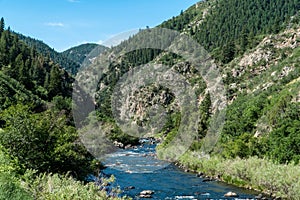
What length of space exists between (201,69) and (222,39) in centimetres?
4925

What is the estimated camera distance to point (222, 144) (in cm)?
6297

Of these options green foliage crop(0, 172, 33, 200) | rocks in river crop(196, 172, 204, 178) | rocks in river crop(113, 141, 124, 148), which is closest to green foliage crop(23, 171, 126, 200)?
green foliage crop(0, 172, 33, 200)

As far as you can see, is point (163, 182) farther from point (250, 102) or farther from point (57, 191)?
point (250, 102)

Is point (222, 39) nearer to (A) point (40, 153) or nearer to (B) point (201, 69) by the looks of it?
(B) point (201, 69)

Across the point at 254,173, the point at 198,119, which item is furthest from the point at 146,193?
the point at 198,119

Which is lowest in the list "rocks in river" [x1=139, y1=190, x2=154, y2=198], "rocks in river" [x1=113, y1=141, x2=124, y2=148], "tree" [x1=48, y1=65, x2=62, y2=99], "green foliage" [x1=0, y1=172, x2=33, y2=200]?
"rocks in river" [x1=139, y1=190, x2=154, y2=198]

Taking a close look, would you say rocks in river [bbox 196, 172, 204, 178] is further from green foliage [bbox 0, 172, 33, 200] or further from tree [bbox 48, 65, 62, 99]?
tree [bbox 48, 65, 62, 99]

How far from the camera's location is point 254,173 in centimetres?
4444

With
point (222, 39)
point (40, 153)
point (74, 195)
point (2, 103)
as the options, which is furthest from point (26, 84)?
point (222, 39)

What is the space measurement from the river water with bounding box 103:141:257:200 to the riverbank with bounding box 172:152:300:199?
1695 mm

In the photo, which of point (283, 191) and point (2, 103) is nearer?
point (283, 191)

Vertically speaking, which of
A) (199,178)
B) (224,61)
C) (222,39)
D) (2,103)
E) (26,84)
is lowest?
(199,178)

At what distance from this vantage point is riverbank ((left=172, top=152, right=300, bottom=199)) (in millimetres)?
38000

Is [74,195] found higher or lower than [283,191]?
higher
